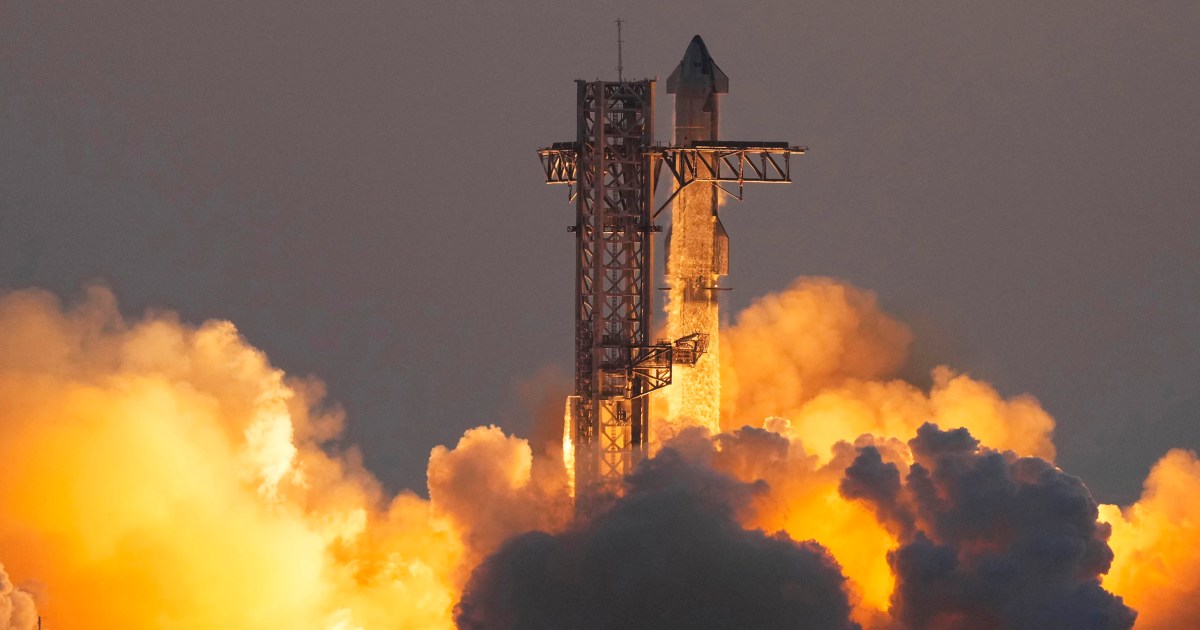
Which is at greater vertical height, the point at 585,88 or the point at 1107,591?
the point at 585,88

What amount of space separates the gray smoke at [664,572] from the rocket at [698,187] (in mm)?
6808

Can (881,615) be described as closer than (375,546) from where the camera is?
Yes

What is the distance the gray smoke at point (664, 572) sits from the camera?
299ft

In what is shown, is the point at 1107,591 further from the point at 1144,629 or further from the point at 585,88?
the point at 585,88

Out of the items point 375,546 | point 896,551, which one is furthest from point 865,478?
point 375,546

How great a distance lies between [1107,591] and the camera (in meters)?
93.1

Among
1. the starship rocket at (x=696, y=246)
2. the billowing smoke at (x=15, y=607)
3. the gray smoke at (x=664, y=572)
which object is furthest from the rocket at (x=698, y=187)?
the billowing smoke at (x=15, y=607)

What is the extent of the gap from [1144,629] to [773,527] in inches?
409

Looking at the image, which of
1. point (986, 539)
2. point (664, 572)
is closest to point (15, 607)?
point (664, 572)

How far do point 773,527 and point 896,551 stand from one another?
3523mm

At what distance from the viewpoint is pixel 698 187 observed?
98375 mm


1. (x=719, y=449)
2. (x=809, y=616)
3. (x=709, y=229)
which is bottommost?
(x=809, y=616)

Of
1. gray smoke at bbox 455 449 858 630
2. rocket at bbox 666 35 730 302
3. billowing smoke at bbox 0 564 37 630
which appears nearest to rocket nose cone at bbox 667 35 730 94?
rocket at bbox 666 35 730 302

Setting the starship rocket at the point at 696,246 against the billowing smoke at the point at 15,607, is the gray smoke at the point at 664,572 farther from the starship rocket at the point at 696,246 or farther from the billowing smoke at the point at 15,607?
the billowing smoke at the point at 15,607
